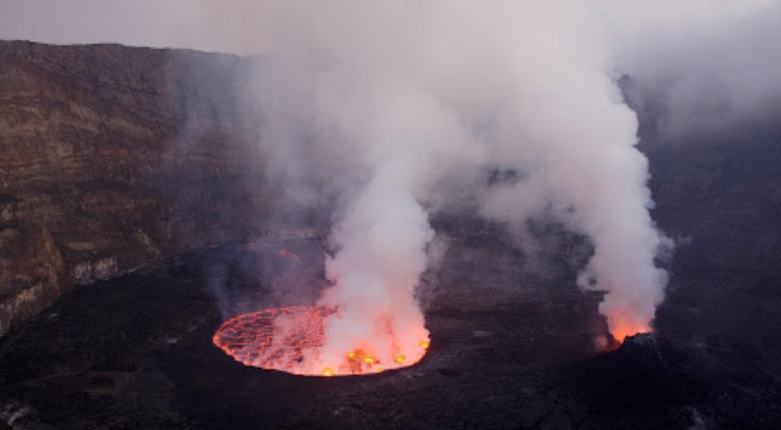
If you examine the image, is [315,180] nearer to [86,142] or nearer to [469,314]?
[86,142]

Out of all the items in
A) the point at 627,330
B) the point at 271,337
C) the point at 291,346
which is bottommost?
the point at 271,337

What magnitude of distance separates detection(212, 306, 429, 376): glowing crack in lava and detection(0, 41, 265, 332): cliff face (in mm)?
12203

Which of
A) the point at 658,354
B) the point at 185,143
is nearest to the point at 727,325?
the point at 658,354

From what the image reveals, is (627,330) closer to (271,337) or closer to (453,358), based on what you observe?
(453,358)

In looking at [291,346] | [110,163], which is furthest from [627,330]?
[110,163]

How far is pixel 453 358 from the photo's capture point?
1204 inches

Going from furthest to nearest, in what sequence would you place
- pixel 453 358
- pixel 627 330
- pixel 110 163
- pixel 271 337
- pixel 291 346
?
pixel 110 163 < pixel 271 337 < pixel 627 330 < pixel 291 346 < pixel 453 358

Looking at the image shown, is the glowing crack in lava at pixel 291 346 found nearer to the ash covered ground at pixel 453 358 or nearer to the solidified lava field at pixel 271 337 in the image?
the solidified lava field at pixel 271 337

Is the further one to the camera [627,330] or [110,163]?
[110,163]

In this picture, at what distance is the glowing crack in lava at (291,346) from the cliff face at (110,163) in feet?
40.0

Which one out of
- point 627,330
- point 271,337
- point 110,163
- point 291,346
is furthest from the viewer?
point 110,163

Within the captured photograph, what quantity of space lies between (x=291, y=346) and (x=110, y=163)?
1268 inches

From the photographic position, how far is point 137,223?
5234 centimetres

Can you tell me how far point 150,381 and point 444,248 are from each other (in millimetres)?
34566
